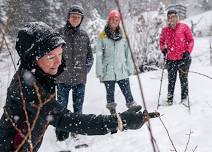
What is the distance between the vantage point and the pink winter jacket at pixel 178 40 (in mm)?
5992

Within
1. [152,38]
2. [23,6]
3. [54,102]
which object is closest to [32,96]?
[54,102]

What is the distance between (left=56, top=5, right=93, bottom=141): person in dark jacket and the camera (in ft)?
17.3

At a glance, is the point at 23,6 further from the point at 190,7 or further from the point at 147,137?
the point at 190,7

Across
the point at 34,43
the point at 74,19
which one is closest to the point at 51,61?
the point at 34,43

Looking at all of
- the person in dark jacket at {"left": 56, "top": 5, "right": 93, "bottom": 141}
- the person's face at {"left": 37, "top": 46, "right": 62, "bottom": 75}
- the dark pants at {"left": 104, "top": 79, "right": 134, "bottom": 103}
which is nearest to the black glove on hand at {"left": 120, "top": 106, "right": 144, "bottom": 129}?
the person's face at {"left": 37, "top": 46, "right": 62, "bottom": 75}

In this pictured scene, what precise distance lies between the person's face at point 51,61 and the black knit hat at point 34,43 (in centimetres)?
3

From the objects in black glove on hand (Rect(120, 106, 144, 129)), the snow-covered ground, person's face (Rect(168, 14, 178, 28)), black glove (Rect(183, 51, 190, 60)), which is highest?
person's face (Rect(168, 14, 178, 28))

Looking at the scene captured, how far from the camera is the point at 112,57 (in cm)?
586

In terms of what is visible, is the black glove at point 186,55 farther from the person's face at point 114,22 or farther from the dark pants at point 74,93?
→ the dark pants at point 74,93

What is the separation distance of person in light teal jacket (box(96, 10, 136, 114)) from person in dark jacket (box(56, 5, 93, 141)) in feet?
1.16

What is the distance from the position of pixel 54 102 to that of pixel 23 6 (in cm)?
1654

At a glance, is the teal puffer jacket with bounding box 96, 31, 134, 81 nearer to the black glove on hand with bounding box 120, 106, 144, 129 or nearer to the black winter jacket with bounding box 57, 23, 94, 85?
the black winter jacket with bounding box 57, 23, 94, 85

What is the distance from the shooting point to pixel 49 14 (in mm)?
19016

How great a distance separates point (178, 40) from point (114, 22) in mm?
1096
